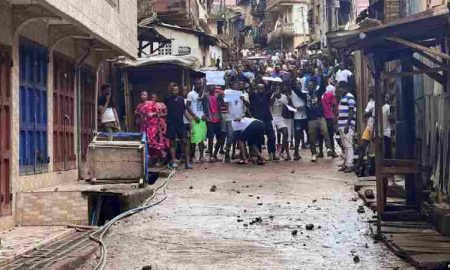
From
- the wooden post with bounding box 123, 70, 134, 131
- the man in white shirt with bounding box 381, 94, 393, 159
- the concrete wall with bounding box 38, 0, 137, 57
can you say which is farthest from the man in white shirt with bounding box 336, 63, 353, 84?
the man in white shirt with bounding box 381, 94, 393, 159

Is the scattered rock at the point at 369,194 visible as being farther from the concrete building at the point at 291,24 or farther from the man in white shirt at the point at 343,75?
the concrete building at the point at 291,24

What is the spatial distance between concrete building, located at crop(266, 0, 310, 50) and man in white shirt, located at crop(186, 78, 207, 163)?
44350 millimetres

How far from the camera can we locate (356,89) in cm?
1870

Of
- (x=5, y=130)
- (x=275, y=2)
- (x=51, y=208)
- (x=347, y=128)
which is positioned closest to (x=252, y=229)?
(x=51, y=208)

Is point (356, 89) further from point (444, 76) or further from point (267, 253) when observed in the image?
point (267, 253)

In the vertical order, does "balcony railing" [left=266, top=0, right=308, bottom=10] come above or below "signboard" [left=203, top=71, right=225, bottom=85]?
above

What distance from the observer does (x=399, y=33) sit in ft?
28.2

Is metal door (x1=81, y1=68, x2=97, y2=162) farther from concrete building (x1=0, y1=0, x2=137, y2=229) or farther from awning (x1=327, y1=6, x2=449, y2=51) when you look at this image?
awning (x1=327, y1=6, x2=449, y2=51)

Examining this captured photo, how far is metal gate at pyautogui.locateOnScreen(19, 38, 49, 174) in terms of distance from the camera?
1141cm

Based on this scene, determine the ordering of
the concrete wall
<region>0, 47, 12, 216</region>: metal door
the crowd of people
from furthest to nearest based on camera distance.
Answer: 1. the crowd of people
2. the concrete wall
3. <region>0, 47, 12, 216</region>: metal door

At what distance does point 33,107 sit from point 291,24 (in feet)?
171

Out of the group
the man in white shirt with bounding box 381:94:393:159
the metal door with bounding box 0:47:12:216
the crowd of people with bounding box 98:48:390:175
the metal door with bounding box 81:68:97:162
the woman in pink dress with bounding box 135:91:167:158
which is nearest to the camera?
the metal door with bounding box 0:47:12:216

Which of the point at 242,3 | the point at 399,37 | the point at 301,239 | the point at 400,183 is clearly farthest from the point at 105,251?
the point at 242,3

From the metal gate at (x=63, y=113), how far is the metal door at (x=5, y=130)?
295 cm
